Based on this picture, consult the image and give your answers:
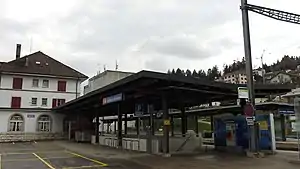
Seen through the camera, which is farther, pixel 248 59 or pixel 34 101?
pixel 34 101

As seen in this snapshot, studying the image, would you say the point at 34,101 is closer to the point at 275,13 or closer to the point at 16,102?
the point at 16,102

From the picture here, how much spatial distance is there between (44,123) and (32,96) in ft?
12.9

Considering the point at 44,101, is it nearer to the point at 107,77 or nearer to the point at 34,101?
the point at 34,101

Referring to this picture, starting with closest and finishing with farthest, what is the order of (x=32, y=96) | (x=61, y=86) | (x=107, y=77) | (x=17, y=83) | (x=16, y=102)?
(x=16, y=102), (x=17, y=83), (x=32, y=96), (x=61, y=86), (x=107, y=77)

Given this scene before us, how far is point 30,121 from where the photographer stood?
41188mm

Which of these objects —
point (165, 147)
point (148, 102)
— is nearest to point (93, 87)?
point (148, 102)

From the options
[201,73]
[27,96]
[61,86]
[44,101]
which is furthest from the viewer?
[201,73]

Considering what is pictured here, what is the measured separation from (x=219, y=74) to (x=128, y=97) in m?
104

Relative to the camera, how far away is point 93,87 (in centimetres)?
6550

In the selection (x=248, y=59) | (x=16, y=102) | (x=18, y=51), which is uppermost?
(x=18, y=51)

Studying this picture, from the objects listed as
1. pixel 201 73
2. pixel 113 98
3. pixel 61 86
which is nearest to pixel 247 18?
pixel 113 98

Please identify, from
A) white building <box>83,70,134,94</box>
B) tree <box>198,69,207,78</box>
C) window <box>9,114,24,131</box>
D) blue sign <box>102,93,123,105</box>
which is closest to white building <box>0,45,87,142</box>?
window <box>9,114,24,131</box>

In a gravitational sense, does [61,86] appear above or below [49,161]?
above

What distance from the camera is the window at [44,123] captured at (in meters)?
41.9
